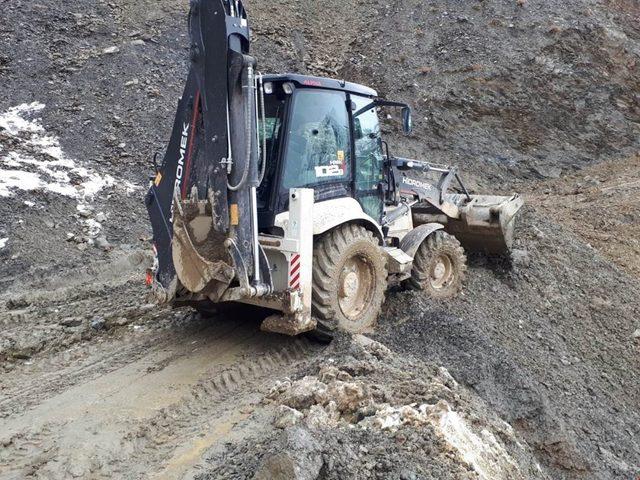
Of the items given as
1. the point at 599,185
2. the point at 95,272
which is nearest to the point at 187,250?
the point at 95,272

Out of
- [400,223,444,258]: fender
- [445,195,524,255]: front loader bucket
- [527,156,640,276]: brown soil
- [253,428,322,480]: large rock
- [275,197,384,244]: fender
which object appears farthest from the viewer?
[527,156,640,276]: brown soil

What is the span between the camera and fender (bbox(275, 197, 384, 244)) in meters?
4.90

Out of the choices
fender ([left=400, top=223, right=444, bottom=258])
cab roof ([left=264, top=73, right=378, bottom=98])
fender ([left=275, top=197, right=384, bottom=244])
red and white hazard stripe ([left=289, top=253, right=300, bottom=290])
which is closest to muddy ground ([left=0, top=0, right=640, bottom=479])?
fender ([left=400, top=223, right=444, bottom=258])

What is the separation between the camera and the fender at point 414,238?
20.7 ft

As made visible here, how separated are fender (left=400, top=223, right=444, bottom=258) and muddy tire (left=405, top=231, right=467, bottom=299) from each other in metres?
0.09

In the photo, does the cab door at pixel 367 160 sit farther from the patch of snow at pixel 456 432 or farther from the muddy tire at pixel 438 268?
the patch of snow at pixel 456 432

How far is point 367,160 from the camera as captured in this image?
19.4 feet

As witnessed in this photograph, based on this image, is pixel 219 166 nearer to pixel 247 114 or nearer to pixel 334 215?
pixel 247 114

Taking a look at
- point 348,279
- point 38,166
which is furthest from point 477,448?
point 38,166

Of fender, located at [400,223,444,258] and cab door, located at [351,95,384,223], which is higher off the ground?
cab door, located at [351,95,384,223]

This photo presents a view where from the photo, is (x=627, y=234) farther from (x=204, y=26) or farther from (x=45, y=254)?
(x=45, y=254)

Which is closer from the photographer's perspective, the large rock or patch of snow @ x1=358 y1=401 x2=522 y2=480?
the large rock

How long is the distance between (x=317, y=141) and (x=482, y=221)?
3.19m

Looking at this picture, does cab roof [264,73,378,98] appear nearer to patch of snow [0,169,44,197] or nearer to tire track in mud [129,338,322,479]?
tire track in mud [129,338,322,479]
